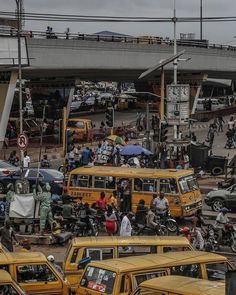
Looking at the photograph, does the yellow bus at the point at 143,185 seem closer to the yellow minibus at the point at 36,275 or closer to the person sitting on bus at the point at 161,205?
the person sitting on bus at the point at 161,205

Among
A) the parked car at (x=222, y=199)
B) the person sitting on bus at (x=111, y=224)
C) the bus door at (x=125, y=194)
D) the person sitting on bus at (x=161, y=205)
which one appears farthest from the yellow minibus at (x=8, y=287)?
the parked car at (x=222, y=199)

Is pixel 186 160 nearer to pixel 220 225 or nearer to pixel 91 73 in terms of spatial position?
pixel 220 225

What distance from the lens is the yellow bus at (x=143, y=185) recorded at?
79.7ft

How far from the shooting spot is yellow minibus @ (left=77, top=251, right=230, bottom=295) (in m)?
12.1

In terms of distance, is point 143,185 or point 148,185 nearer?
point 148,185

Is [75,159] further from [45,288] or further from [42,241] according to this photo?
[45,288]

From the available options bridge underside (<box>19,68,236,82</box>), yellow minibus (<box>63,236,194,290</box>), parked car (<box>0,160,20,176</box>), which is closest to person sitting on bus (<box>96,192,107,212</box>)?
parked car (<box>0,160,20,176</box>)

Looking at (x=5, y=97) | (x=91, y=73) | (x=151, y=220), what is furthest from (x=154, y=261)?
(x=91, y=73)

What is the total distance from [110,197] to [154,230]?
3.78m

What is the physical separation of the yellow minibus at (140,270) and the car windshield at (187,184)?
1095 cm

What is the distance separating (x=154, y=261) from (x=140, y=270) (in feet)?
1.52

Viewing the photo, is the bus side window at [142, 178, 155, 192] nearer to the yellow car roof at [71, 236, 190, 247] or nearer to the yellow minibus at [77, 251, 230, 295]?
the yellow car roof at [71, 236, 190, 247]

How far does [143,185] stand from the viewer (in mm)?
24750

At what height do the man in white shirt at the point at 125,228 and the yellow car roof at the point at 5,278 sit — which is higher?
the yellow car roof at the point at 5,278
